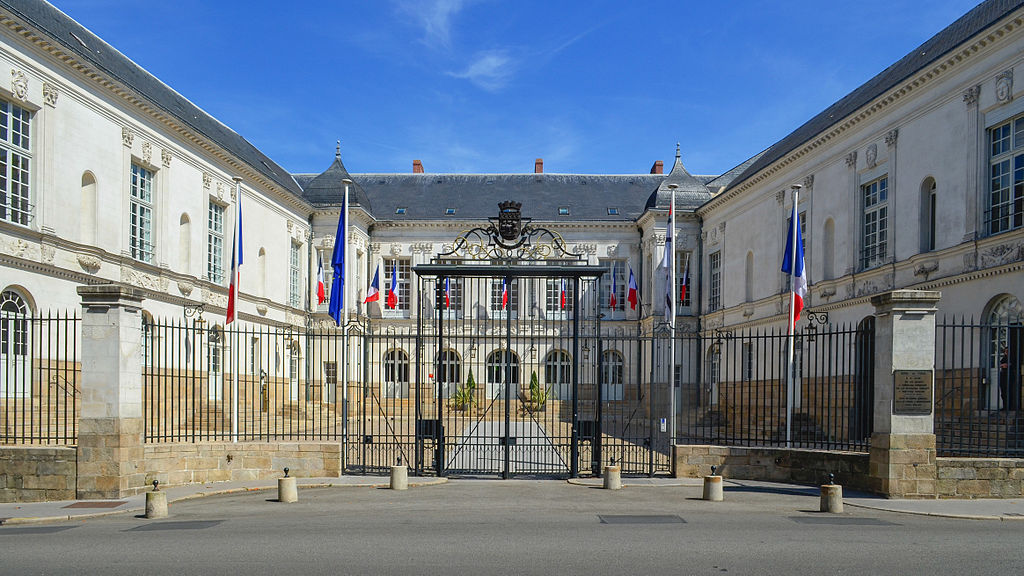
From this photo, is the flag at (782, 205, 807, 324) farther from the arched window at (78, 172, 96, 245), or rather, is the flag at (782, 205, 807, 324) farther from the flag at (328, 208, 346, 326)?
the arched window at (78, 172, 96, 245)

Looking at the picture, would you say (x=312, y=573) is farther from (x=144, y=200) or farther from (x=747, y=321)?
(x=747, y=321)

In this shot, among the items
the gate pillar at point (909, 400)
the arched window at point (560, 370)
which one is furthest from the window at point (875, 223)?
the gate pillar at point (909, 400)

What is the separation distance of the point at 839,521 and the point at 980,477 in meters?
3.35

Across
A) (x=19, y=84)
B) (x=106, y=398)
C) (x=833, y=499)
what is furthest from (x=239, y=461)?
(x=19, y=84)

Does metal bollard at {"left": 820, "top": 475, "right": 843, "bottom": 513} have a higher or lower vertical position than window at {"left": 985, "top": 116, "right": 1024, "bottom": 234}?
lower

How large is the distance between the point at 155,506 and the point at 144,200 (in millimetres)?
17239

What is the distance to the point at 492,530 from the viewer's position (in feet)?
32.4

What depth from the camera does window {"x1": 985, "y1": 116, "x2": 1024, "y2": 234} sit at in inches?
730

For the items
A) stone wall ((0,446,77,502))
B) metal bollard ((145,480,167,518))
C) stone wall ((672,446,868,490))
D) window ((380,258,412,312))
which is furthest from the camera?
window ((380,258,412,312))

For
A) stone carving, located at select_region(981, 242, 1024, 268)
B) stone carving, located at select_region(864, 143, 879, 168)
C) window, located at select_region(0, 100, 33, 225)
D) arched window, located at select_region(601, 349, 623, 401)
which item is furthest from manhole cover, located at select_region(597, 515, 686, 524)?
stone carving, located at select_region(864, 143, 879, 168)

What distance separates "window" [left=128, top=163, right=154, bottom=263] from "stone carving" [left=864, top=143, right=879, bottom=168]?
74.4 ft

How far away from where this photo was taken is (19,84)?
64.1ft

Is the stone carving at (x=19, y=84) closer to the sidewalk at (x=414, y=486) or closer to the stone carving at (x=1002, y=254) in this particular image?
the sidewalk at (x=414, y=486)

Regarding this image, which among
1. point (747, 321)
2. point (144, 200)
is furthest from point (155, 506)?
point (747, 321)
